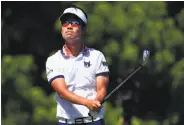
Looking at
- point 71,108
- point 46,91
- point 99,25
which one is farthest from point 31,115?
point 71,108

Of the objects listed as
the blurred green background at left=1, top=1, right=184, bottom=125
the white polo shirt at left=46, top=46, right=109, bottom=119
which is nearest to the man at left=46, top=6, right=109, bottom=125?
the white polo shirt at left=46, top=46, right=109, bottom=119

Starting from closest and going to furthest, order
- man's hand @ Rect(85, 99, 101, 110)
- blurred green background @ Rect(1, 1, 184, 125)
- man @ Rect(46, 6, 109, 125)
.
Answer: man's hand @ Rect(85, 99, 101, 110) → man @ Rect(46, 6, 109, 125) → blurred green background @ Rect(1, 1, 184, 125)

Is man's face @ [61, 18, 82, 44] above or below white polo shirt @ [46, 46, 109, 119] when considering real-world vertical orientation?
above

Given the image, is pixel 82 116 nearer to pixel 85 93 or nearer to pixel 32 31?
pixel 85 93

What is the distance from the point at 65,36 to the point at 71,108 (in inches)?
14.7

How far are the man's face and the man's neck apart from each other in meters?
0.03

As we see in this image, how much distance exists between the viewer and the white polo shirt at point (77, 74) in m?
3.80

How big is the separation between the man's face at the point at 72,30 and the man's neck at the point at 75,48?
27mm

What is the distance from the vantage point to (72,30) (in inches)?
150

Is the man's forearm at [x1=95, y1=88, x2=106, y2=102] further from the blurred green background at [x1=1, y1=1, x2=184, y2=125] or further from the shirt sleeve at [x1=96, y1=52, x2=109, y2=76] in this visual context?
the blurred green background at [x1=1, y1=1, x2=184, y2=125]

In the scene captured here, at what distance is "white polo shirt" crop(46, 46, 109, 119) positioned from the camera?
12.5ft

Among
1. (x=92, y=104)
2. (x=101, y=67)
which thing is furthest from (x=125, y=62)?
(x=92, y=104)

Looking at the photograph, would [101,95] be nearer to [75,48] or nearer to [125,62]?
[75,48]

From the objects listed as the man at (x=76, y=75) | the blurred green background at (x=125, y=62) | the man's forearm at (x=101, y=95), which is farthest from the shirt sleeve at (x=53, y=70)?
the blurred green background at (x=125, y=62)
